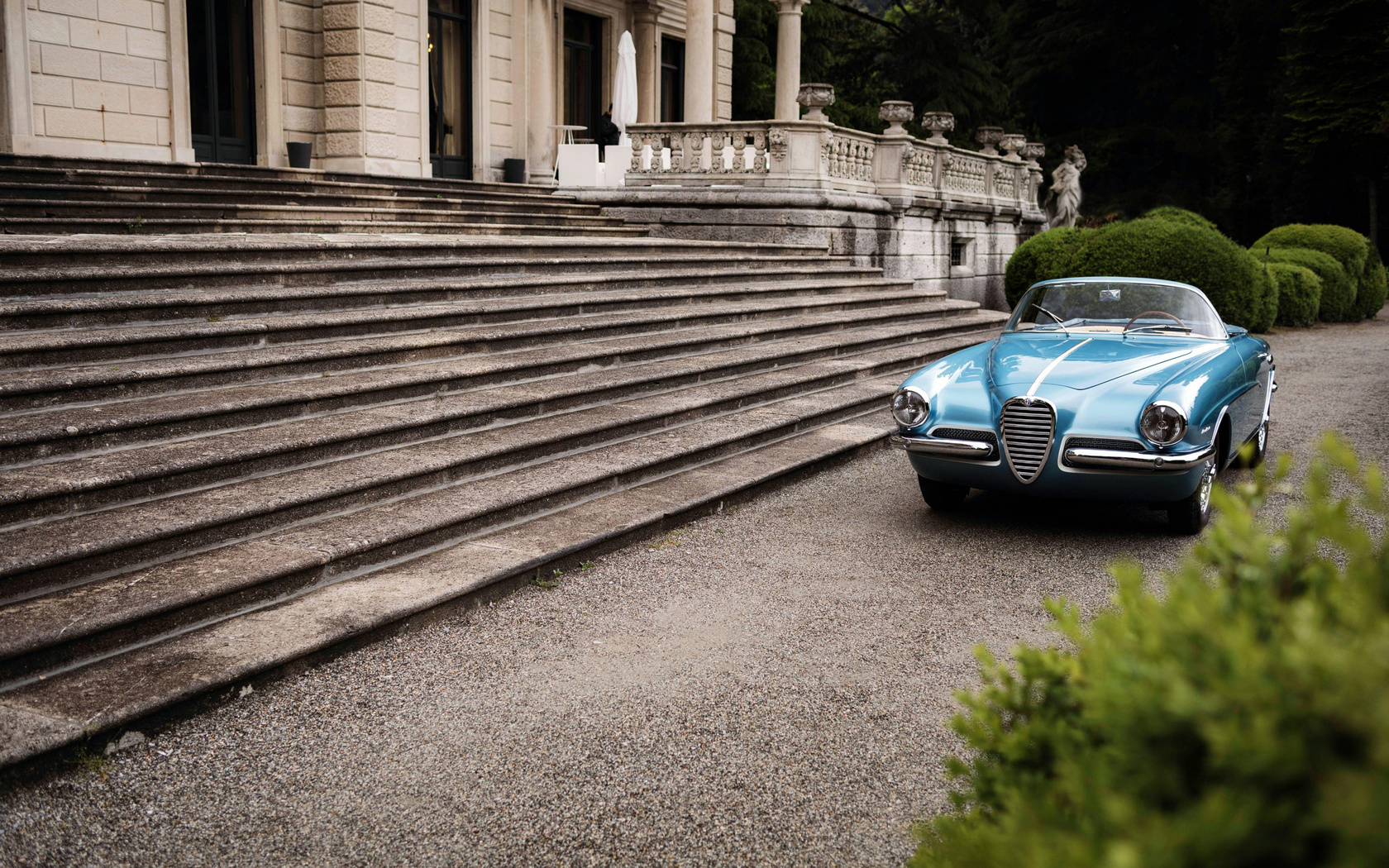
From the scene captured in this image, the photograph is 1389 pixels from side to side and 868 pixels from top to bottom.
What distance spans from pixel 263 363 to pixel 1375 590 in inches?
269

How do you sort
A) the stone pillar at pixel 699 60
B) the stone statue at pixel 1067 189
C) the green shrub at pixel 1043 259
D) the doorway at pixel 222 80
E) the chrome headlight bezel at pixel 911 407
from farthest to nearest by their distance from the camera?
the stone statue at pixel 1067 189 < the stone pillar at pixel 699 60 < the green shrub at pixel 1043 259 < the doorway at pixel 222 80 < the chrome headlight bezel at pixel 911 407

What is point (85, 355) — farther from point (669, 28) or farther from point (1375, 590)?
point (669, 28)

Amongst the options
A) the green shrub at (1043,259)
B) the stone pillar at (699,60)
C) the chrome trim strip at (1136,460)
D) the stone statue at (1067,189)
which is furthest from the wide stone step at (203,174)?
the stone statue at (1067,189)

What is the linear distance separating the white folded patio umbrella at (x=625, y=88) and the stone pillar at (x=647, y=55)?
14.9 feet

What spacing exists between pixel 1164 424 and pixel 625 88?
590 inches

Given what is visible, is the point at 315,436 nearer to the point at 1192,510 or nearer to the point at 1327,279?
the point at 1192,510

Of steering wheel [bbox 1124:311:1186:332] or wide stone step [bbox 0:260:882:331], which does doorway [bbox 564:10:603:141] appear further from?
steering wheel [bbox 1124:311:1186:332]

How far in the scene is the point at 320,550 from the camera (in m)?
5.24

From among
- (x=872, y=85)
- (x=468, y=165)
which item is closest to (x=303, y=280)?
(x=468, y=165)

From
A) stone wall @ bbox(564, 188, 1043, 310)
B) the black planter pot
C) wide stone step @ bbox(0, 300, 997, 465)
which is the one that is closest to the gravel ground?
wide stone step @ bbox(0, 300, 997, 465)

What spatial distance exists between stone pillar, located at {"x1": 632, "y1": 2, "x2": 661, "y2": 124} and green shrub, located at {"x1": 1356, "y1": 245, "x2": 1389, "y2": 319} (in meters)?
15.7

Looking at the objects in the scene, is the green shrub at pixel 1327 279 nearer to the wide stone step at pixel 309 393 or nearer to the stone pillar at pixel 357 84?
the wide stone step at pixel 309 393

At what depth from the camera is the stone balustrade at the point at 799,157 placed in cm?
1673

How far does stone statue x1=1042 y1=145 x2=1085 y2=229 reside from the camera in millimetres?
24891
